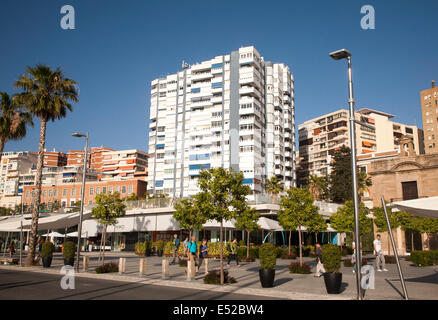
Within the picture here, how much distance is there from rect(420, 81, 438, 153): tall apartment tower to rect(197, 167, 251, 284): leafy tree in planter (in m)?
91.2

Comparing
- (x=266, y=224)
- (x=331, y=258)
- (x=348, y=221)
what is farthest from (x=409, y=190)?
(x=331, y=258)

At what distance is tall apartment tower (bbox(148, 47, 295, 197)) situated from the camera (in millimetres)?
82250

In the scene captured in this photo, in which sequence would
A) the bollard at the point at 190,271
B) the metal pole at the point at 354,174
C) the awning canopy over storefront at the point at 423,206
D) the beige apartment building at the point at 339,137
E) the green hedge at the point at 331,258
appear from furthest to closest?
the beige apartment building at the point at 339,137, the bollard at the point at 190,271, the green hedge at the point at 331,258, the awning canopy over storefront at the point at 423,206, the metal pole at the point at 354,174

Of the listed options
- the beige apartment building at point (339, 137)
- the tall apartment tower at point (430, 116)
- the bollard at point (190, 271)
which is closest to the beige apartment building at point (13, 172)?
the beige apartment building at point (339, 137)

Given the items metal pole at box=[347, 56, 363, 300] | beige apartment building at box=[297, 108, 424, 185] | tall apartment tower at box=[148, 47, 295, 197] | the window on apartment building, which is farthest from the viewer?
beige apartment building at box=[297, 108, 424, 185]

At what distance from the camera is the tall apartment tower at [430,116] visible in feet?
302

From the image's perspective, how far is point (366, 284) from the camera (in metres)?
14.8

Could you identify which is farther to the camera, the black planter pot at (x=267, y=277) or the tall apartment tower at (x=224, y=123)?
the tall apartment tower at (x=224, y=123)

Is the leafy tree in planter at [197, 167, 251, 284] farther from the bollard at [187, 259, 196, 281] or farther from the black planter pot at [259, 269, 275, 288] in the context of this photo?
the black planter pot at [259, 269, 275, 288]

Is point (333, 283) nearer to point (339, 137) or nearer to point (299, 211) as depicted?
point (299, 211)

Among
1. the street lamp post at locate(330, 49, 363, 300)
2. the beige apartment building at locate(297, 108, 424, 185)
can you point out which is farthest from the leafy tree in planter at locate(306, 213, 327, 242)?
the beige apartment building at locate(297, 108, 424, 185)

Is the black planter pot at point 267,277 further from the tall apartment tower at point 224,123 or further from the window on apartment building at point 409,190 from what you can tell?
the tall apartment tower at point 224,123

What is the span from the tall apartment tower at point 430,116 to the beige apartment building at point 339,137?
15.7 ft
